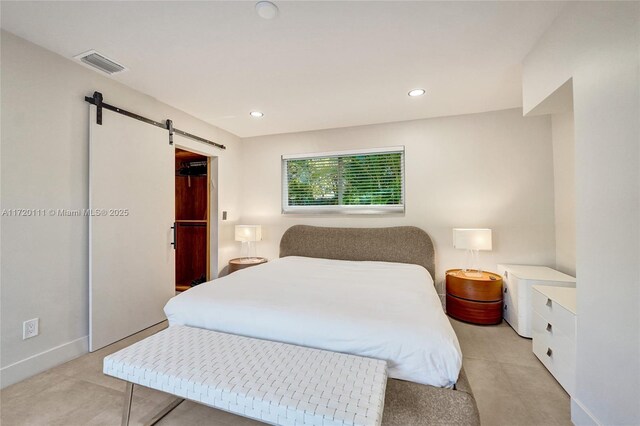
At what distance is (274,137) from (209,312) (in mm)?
2973

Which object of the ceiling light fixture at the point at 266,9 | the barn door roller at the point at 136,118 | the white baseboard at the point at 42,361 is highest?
the ceiling light fixture at the point at 266,9

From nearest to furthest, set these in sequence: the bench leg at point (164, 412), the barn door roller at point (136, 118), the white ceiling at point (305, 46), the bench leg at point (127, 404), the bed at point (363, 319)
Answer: the bed at point (363, 319) < the bench leg at point (127, 404) < the bench leg at point (164, 412) < the white ceiling at point (305, 46) < the barn door roller at point (136, 118)


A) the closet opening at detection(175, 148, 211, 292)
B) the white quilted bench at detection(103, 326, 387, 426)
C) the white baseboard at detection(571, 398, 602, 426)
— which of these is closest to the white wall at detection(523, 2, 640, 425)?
the white baseboard at detection(571, 398, 602, 426)

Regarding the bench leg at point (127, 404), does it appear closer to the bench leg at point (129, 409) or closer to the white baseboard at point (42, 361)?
the bench leg at point (129, 409)

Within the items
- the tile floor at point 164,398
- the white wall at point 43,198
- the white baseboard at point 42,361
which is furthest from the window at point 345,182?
the white baseboard at point 42,361

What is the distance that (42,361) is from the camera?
191 cm

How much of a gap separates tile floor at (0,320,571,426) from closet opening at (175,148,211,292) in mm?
2321

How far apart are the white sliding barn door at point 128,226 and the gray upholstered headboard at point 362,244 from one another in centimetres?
157

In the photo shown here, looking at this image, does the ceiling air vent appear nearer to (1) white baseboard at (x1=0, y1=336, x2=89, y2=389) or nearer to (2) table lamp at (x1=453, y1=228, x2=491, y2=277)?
(1) white baseboard at (x1=0, y1=336, x2=89, y2=389)

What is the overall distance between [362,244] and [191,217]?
9.94 feet

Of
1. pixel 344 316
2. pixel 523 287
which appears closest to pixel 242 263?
pixel 344 316

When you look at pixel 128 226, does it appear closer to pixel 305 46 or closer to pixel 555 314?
pixel 305 46

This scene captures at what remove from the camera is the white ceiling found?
61.4 inches

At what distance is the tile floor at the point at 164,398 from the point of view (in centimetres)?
146
